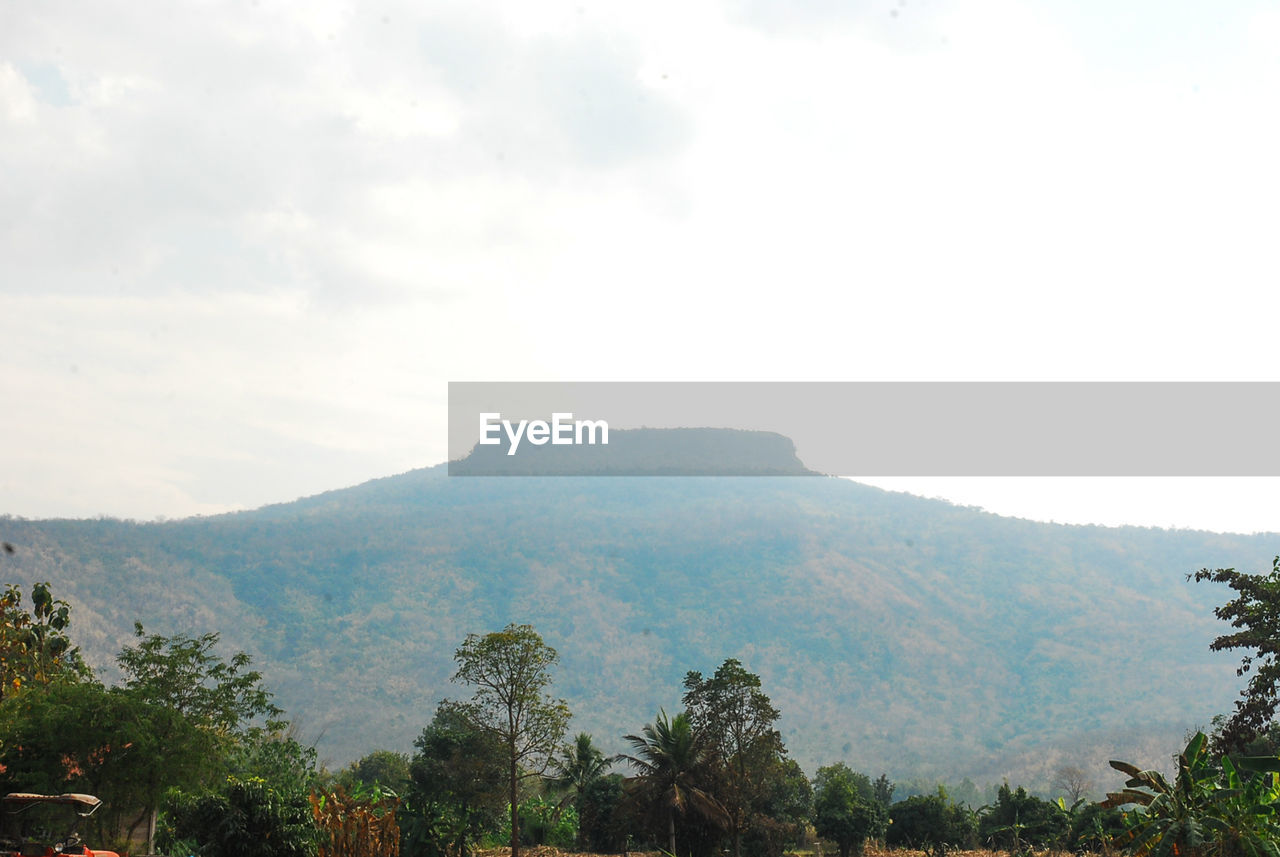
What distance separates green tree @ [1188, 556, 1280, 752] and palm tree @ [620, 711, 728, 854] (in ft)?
53.2

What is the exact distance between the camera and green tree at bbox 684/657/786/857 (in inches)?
1353

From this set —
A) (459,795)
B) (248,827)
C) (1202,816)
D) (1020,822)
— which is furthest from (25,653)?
(1020,822)

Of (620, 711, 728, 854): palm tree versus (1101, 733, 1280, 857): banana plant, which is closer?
(1101, 733, 1280, 857): banana plant

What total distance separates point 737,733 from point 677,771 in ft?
8.40

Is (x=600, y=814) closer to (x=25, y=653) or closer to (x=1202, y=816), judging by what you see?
(x=25, y=653)

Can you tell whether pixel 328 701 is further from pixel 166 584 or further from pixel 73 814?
pixel 73 814

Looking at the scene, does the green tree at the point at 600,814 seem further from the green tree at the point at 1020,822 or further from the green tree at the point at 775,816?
the green tree at the point at 1020,822

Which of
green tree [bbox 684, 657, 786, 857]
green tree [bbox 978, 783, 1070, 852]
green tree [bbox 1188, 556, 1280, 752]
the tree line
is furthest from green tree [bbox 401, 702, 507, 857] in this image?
green tree [bbox 1188, 556, 1280, 752]

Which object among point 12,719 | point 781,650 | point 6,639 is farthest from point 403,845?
point 781,650

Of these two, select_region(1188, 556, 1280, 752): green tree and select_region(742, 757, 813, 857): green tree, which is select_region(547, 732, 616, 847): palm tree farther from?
select_region(1188, 556, 1280, 752): green tree

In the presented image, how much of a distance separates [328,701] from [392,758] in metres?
94.8

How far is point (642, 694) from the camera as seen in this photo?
17050cm

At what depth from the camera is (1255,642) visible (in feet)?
88.7

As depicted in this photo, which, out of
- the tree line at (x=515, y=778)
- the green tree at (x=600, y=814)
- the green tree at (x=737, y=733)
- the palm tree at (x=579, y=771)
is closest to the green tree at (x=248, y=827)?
the tree line at (x=515, y=778)
